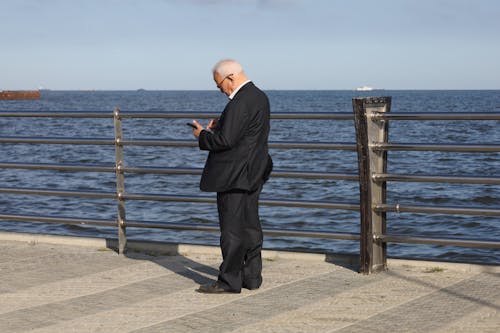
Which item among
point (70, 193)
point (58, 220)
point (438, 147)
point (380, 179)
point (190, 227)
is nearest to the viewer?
point (438, 147)

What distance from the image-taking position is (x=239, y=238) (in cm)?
712

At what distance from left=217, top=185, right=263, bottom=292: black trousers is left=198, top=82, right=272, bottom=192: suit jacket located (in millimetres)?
145

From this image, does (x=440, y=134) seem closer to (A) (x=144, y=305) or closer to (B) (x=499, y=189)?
(B) (x=499, y=189)

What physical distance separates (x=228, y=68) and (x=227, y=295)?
1538mm

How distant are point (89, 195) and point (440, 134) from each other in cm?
3723

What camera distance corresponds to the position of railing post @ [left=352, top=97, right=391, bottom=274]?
298 inches

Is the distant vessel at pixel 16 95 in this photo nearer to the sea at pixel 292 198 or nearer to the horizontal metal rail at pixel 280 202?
the sea at pixel 292 198

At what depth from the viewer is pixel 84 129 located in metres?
52.1

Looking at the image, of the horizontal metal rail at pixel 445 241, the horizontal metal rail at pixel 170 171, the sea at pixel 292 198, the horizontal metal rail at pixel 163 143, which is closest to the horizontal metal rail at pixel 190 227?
the sea at pixel 292 198

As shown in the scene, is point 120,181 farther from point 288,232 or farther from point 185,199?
point 288,232

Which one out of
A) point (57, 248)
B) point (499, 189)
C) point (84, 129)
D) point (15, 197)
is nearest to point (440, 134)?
point (84, 129)

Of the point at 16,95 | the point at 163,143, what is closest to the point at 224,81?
the point at 163,143

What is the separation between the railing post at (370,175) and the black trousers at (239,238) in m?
0.89

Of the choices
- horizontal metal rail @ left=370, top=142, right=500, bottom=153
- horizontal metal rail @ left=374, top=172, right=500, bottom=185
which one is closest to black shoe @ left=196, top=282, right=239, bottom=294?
horizontal metal rail @ left=374, top=172, right=500, bottom=185
